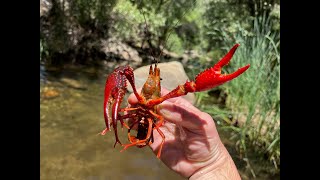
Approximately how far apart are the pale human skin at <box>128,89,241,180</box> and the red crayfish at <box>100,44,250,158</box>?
8cm

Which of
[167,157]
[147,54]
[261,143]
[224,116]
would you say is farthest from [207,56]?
[167,157]

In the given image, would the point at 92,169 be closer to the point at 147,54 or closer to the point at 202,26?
the point at 147,54

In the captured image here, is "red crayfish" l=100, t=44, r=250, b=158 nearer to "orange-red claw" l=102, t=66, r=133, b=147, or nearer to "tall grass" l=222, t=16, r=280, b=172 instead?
"orange-red claw" l=102, t=66, r=133, b=147

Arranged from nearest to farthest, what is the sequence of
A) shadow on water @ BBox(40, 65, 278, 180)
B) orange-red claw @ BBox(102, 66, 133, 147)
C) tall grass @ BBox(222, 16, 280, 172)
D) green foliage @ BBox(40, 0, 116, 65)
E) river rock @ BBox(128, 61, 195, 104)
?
orange-red claw @ BBox(102, 66, 133, 147), tall grass @ BBox(222, 16, 280, 172), shadow on water @ BBox(40, 65, 278, 180), river rock @ BBox(128, 61, 195, 104), green foliage @ BBox(40, 0, 116, 65)

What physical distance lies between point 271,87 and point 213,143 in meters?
3.42

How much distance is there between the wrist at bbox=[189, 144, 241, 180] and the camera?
2.21 m

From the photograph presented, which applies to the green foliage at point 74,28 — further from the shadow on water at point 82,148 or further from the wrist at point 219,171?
the wrist at point 219,171

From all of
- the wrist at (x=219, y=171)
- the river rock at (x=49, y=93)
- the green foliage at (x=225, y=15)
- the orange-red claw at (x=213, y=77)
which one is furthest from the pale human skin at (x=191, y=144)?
the green foliage at (x=225, y=15)

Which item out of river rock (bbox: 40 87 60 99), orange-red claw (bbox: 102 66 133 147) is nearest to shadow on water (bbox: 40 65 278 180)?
river rock (bbox: 40 87 60 99)

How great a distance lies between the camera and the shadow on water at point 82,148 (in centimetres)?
527

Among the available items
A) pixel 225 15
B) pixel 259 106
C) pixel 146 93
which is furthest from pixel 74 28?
pixel 146 93

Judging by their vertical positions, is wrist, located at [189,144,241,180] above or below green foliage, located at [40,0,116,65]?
below

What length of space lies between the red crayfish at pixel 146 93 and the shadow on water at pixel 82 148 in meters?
3.21

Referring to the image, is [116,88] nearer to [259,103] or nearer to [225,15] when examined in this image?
[259,103]
